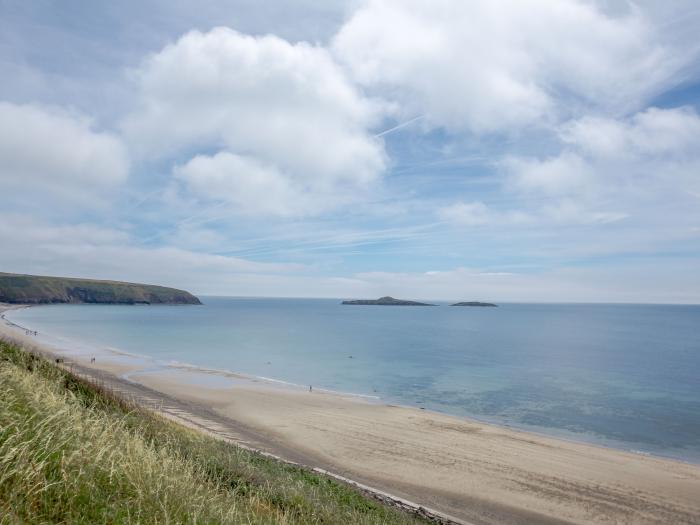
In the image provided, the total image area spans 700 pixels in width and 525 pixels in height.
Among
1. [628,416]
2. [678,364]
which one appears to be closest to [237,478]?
[628,416]

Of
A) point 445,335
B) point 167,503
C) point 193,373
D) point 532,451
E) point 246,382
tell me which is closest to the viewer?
point 167,503

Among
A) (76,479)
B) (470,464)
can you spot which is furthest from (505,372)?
(76,479)

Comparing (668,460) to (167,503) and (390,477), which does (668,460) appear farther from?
(167,503)

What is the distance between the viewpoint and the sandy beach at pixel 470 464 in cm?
1675

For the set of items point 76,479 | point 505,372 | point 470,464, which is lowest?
point 505,372

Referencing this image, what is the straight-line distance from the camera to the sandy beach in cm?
1675

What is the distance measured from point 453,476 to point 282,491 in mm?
11564

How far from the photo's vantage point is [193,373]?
46.3 metres

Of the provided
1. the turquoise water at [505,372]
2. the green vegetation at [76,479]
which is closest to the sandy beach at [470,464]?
the turquoise water at [505,372]

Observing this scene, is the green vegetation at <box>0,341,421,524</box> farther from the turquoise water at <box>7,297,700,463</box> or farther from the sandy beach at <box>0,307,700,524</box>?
the turquoise water at <box>7,297,700,463</box>

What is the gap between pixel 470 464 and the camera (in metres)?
20.9

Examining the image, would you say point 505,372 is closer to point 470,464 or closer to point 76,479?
point 470,464

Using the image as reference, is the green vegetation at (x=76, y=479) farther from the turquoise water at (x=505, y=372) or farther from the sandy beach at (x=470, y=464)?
the turquoise water at (x=505, y=372)

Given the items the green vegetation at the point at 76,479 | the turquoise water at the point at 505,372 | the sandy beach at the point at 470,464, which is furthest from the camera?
the turquoise water at the point at 505,372
